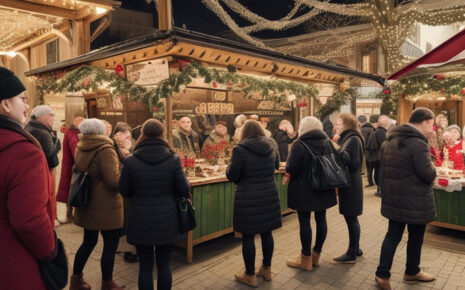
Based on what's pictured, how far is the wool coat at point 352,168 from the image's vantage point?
469cm

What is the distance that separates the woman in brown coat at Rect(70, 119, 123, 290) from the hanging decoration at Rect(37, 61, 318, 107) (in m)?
1.88

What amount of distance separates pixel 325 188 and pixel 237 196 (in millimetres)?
1103

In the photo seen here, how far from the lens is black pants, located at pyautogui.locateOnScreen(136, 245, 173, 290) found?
137 inches

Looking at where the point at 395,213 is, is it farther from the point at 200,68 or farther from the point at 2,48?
the point at 2,48

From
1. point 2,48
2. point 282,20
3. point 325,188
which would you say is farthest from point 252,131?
point 2,48

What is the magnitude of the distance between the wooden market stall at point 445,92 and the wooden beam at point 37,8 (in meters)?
7.97

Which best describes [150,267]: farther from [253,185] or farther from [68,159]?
[68,159]

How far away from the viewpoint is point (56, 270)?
212cm

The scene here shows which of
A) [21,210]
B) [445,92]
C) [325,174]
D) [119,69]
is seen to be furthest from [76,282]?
[445,92]

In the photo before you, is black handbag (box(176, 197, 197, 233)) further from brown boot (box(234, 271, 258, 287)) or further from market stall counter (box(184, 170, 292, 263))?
market stall counter (box(184, 170, 292, 263))

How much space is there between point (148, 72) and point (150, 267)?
11.3 feet

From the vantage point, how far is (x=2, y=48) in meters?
11.0

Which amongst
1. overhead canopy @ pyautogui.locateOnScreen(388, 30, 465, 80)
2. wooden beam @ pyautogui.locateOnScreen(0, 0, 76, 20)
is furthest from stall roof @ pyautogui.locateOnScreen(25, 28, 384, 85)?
overhead canopy @ pyautogui.locateOnScreen(388, 30, 465, 80)

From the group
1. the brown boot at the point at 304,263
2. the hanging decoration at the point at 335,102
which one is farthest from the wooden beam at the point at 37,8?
the brown boot at the point at 304,263
